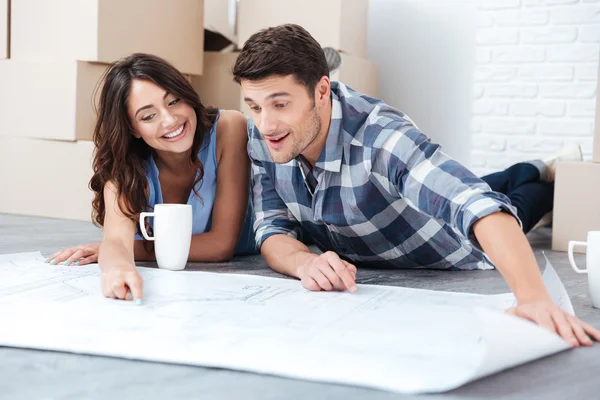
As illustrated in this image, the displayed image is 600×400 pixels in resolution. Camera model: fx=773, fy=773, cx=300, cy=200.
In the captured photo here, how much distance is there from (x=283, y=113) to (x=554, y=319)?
0.54 meters

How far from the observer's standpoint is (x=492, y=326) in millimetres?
792

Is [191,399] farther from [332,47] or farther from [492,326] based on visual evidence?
[332,47]

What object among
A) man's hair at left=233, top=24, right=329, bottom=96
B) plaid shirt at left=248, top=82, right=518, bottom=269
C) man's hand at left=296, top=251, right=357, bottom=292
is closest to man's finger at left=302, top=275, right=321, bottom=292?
man's hand at left=296, top=251, right=357, bottom=292

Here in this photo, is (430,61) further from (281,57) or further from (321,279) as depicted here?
(321,279)

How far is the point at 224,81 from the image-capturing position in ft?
9.34

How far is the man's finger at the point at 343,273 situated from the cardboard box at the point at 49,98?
149 cm

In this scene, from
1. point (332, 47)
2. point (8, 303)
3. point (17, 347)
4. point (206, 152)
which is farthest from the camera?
point (332, 47)

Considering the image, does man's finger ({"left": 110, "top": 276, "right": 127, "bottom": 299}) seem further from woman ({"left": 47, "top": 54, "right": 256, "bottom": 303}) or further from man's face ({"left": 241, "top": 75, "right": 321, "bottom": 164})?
man's face ({"left": 241, "top": 75, "right": 321, "bottom": 164})

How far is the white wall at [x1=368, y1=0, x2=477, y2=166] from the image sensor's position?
295 centimetres

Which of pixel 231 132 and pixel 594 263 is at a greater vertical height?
pixel 231 132

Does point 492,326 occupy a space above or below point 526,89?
below

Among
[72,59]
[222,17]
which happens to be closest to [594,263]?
[72,59]

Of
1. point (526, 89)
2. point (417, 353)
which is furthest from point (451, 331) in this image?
point (526, 89)

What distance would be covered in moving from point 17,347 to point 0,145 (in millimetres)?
1894
